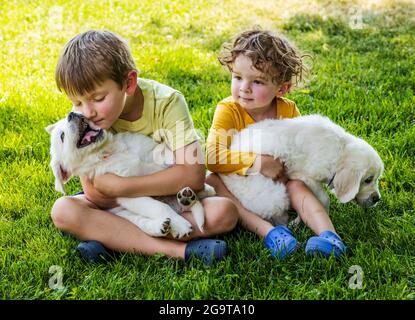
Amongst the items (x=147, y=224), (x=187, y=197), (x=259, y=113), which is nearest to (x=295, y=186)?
(x=259, y=113)

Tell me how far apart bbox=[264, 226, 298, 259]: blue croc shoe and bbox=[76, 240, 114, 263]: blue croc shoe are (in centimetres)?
93

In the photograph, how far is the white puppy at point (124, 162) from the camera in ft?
11.5

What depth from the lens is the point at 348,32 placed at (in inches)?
314

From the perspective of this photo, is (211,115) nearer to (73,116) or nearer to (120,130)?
(120,130)

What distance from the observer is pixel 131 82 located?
145 inches

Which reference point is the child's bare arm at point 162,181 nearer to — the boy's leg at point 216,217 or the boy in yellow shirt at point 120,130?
the boy in yellow shirt at point 120,130

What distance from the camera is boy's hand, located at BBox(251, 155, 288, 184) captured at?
3.88 metres

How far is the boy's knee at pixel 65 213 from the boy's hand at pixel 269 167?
1.14m

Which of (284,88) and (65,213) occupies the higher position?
(284,88)

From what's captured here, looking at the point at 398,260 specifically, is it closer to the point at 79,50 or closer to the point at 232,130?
the point at 232,130

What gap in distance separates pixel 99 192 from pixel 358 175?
5.29 feet

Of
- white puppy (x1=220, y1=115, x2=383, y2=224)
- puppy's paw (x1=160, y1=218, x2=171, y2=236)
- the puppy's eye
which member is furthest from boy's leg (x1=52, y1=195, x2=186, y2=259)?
the puppy's eye

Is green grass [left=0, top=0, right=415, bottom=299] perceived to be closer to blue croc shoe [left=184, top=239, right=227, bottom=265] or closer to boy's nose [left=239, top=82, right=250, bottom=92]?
blue croc shoe [left=184, top=239, right=227, bottom=265]

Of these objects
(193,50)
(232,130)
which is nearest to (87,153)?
(232,130)
